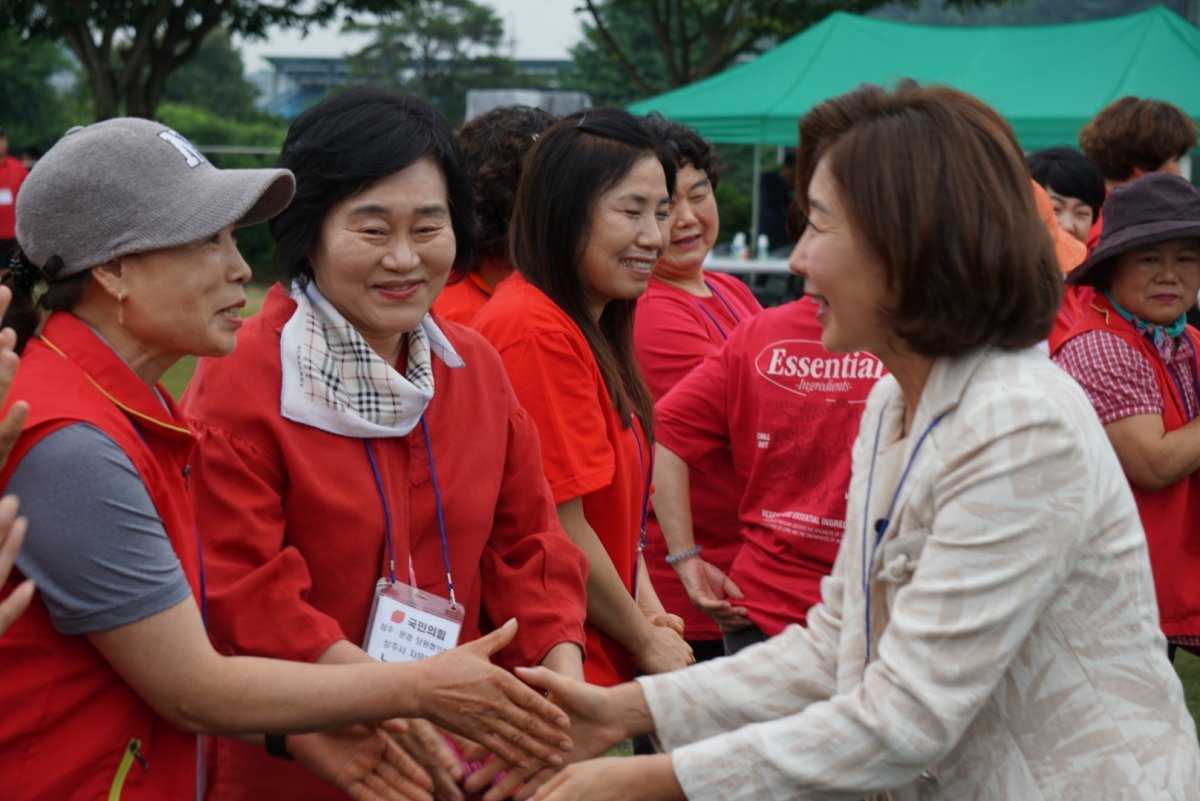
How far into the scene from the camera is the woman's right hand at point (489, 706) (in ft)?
8.84

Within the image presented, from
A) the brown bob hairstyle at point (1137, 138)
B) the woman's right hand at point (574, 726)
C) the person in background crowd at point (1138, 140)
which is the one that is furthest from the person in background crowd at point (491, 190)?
the brown bob hairstyle at point (1137, 138)

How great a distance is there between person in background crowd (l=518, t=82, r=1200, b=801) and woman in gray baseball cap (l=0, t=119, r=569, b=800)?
1.47ft

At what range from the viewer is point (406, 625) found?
286 centimetres

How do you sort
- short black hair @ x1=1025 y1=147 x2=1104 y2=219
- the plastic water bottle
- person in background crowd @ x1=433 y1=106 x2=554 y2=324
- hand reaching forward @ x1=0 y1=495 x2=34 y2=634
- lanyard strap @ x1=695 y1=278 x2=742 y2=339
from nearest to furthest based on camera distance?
1. hand reaching forward @ x1=0 y1=495 x2=34 y2=634
2. person in background crowd @ x1=433 y1=106 x2=554 y2=324
3. lanyard strap @ x1=695 y1=278 x2=742 y2=339
4. short black hair @ x1=1025 y1=147 x2=1104 y2=219
5. the plastic water bottle

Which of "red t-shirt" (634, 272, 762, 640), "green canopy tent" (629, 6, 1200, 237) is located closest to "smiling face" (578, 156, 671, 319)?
"red t-shirt" (634, 272, 762, 640)

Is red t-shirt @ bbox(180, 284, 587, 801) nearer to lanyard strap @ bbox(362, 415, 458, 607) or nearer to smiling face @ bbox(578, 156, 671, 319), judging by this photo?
lanyard strap @ bbox(362, 415, 458, 607)

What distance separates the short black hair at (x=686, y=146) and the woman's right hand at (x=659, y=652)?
4.85ft

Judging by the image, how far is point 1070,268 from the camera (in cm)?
514

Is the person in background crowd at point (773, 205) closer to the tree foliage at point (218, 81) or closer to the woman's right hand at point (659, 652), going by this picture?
the woman's right hand at point (659, 652)

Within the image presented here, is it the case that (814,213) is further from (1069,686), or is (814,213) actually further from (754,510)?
(754,510)

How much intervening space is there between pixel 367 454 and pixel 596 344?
1.05m

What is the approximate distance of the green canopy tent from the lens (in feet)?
46.4

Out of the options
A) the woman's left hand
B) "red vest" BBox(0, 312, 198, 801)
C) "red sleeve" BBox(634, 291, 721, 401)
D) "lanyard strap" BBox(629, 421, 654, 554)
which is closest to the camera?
"red vest" BBox(0, 312, 198, 801)

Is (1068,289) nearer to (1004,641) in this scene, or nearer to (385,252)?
(385,252)
